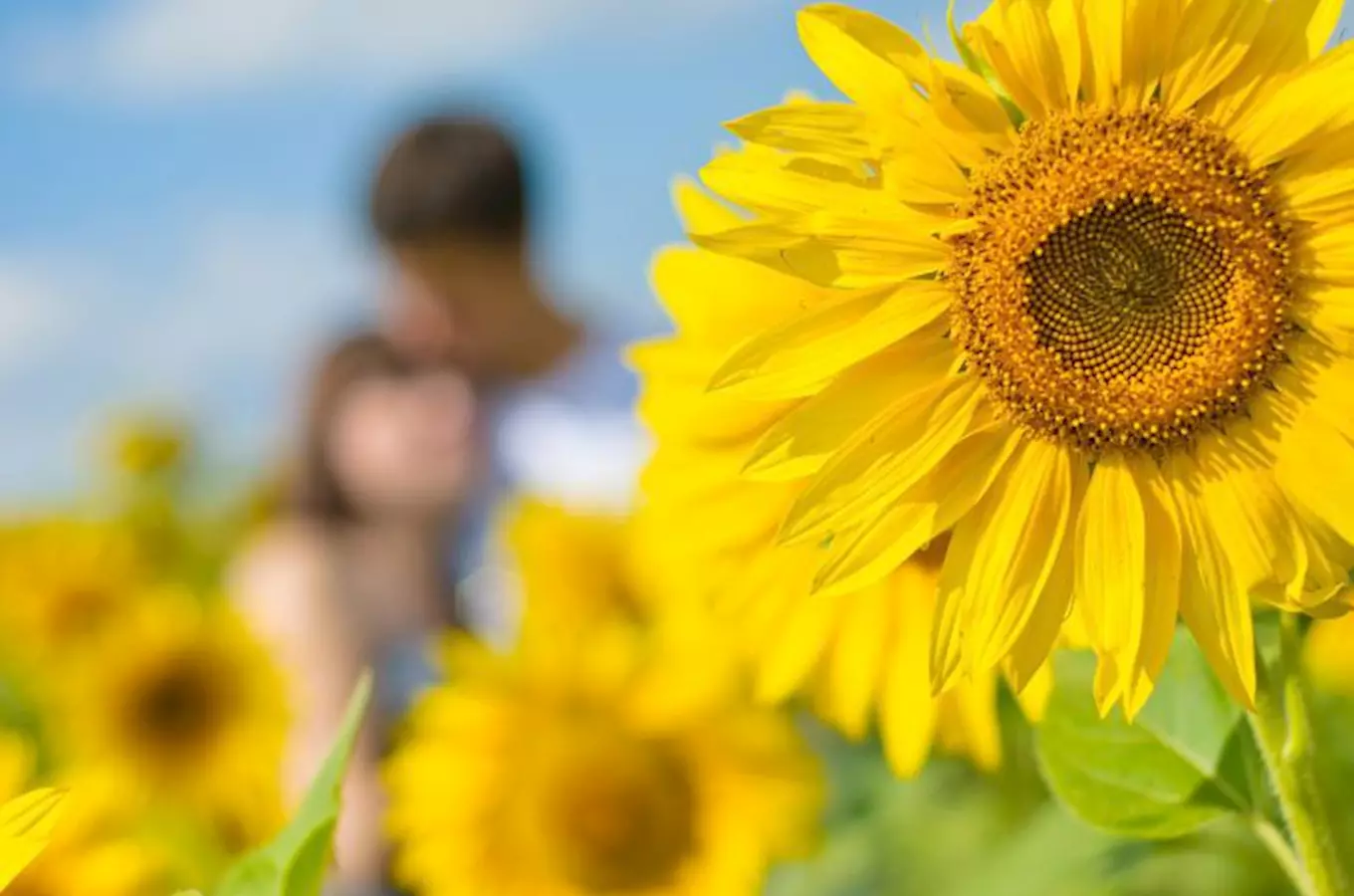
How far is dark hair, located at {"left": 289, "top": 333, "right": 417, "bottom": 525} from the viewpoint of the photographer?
4.72 meters

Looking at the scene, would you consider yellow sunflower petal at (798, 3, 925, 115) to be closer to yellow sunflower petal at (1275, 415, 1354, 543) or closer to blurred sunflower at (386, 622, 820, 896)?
yellow sunflower petal at (1275, 415, 1354, 543)

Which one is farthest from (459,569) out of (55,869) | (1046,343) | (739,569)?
(1046,343)

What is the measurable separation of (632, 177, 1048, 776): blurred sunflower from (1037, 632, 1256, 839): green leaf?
5 cm

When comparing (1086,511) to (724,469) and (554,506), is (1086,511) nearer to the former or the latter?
(724,469)

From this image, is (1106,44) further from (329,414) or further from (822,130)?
(329,414)

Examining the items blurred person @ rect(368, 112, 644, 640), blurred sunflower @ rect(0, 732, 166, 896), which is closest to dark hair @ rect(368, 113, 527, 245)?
blurred person @ rect(368, 112, 644, 640)

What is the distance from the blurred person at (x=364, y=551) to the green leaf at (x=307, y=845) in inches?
129

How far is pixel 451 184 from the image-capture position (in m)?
4.53

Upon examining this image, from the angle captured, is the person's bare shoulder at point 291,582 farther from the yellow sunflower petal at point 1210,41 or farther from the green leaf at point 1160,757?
the yellow sunflower petal at point 1210,41

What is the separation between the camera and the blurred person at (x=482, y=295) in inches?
177

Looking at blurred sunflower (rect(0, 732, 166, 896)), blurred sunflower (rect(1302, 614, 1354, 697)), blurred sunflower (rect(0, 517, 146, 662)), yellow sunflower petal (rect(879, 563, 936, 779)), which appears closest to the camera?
yellow sunflower petal (rect(879, 563, 936, 779))

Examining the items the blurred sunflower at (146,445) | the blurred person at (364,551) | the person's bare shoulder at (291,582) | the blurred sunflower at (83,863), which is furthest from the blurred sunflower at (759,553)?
the blurred sunflower at (146,445)

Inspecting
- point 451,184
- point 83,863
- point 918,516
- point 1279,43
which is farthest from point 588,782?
→ point 451,184

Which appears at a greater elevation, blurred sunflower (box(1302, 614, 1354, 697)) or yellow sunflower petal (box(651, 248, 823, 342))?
yellow sunflower petal (box(651, 248, 823, 342))
